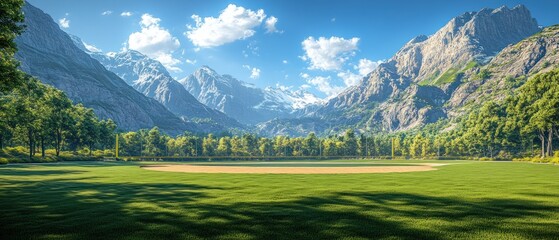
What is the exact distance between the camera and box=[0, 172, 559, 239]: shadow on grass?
322 inches

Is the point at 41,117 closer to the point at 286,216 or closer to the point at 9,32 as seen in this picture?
the point at 9,32

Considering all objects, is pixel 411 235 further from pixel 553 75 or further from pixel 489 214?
pixel 553 75

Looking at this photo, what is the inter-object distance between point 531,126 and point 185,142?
138 m

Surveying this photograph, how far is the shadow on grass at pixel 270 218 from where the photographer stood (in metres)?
8.17

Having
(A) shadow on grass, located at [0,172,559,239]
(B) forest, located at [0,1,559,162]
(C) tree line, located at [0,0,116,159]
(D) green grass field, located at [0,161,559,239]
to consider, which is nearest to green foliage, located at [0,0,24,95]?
(B) forest, located at [0,1,559,162]

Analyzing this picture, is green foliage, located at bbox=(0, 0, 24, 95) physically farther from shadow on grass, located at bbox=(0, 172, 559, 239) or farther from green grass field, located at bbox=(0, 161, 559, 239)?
shadow on grass, located at bbox=(0, 172, 559, 239)

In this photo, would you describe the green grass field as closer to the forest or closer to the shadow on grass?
the shadow on grass

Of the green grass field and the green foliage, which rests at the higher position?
the green foliage

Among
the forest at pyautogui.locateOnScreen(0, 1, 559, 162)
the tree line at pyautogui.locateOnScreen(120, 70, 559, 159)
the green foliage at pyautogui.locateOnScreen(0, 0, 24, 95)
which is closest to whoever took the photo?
the green foliage at pyautogui.locateOnScreen(0, 0, 24, 95)

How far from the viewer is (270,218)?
984 cm

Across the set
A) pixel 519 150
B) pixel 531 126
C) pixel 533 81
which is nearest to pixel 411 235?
pixel 531 126

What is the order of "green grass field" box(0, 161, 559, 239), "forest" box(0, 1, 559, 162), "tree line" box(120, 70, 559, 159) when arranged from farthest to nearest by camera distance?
"tree line" box(120, 70, 559, 159)
"forest" box(0, 1, 559, 162)
"green grass field" box(0, 161, 559, 239)

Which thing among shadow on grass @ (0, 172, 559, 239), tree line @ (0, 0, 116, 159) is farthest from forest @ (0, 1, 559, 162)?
shadow on grass @ (0, 172, 559, 239)

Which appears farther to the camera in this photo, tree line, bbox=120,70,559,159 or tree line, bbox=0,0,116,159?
tree line, bbox=120,70,559,159
